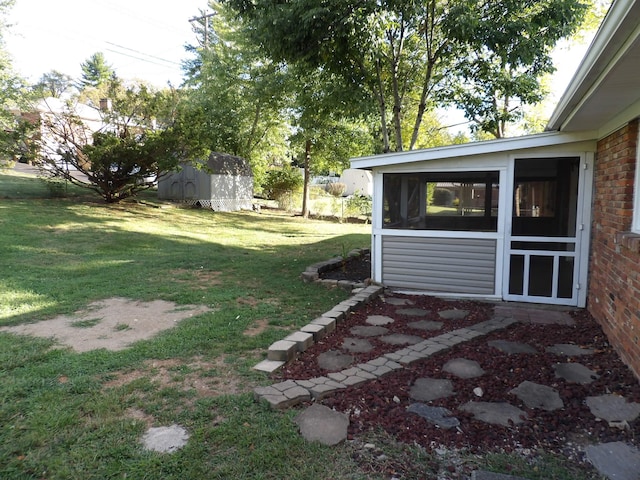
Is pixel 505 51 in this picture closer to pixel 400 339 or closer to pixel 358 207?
pixel 400 339

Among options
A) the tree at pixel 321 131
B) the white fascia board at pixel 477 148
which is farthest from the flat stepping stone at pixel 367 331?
the tree at pixel 321 131

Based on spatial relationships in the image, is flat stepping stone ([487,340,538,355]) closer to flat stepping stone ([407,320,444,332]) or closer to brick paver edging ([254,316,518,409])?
brick paver edging ([254,316,518,409])

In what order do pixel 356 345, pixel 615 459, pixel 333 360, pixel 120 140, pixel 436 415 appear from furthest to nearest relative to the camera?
pixel 120 140 → pixel 356 345 → pixel 333 360 → pixel 436 415 → pixel 615 459

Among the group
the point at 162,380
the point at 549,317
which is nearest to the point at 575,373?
the point at 549,317

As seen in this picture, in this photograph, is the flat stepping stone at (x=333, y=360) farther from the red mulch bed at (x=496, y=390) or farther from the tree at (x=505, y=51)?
the tree at (x=505, y=51)

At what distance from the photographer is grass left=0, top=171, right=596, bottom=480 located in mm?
2170

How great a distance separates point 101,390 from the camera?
2934 mm

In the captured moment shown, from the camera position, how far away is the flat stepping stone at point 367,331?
428 cm

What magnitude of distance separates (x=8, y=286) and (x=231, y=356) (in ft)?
12.8

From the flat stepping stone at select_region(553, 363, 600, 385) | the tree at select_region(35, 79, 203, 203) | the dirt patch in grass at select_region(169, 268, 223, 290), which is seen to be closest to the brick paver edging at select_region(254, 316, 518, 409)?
the flat stepping stone at select_region(553, 363, 600, 385)

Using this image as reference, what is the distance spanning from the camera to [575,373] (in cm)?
333

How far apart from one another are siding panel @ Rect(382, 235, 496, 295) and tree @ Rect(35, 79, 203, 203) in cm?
851

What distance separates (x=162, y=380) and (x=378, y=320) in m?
2.47

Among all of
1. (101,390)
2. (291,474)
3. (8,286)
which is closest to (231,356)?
(101,390)
